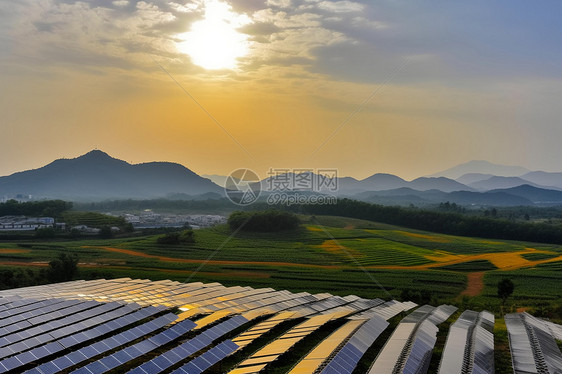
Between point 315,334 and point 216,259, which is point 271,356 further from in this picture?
point 216,259

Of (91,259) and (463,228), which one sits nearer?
(91,259)

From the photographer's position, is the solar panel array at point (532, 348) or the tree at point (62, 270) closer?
the solar panel array at point (532, 348)

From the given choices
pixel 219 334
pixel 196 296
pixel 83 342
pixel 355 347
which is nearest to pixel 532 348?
pixel 355 347

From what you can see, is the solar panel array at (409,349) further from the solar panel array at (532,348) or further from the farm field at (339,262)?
the farm field at (339,262)

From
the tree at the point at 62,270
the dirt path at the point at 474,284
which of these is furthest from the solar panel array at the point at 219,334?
the dirt path at the point at 474,284

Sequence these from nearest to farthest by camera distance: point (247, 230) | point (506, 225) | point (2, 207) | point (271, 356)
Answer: point (271, 356) → point (247, 230) → point (506, 225) → point (2, 207)

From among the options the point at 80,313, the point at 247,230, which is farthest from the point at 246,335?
the point at 247,230

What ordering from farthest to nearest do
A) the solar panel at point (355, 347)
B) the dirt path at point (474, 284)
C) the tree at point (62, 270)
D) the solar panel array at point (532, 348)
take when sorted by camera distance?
the dirt path at point (474, 284)
the tree at point (62, 270)
the solar panel array at point (532, 348)
the solar panel at point (355, 347)
